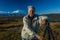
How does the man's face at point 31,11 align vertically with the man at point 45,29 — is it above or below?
above

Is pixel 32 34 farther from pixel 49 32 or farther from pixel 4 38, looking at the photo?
pixel 4 38

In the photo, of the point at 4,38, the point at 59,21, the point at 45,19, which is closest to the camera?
the point at 45,19

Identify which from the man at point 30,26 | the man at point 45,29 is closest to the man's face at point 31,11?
the man at point 30,26

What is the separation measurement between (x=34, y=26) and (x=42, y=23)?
131mm

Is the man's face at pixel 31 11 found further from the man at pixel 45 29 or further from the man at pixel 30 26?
the man at pixel 45 29

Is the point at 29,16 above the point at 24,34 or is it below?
above

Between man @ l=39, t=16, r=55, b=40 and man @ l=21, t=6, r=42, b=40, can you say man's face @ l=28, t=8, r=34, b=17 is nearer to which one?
man @ l=21, t=6, r=42, b=40

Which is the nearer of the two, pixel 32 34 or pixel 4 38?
pixel 32 34

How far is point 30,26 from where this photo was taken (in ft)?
8.05

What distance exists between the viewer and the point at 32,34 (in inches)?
94.0

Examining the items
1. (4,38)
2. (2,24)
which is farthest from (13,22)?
(4,38)

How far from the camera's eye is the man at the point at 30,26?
2.40 metres

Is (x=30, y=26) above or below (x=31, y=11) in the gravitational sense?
below

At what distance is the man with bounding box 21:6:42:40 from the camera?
7.88ft
